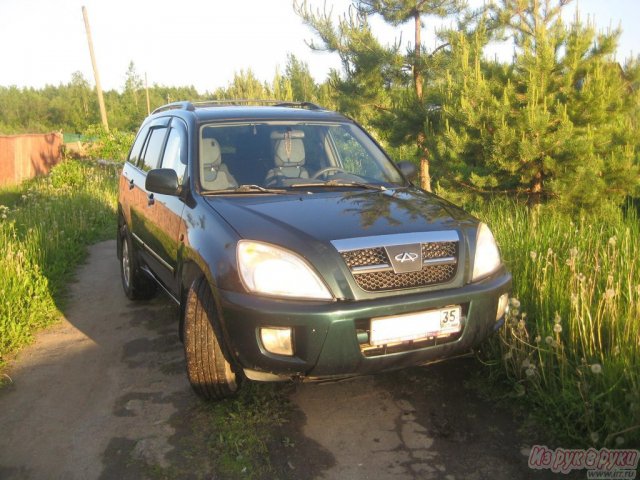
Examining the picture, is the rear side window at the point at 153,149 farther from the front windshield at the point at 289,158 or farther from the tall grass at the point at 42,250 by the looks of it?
the tall grass at the point at 42,250

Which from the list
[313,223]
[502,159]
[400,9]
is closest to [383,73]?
[400,9]

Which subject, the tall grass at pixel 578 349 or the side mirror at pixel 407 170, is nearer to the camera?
the tall grass at pixel 578 349

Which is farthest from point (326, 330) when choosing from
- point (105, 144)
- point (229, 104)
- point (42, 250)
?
point (105, 144)

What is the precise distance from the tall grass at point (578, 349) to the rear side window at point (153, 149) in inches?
117

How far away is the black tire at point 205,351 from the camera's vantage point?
3.15 meters

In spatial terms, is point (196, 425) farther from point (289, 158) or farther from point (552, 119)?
point (552, 119)

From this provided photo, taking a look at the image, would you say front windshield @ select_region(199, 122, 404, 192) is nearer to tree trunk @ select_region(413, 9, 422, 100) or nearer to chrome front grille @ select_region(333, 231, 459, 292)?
chrome front grille @ select_region(333, 231, 459, 292)

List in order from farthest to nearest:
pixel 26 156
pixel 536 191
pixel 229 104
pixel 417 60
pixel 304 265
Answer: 1. pixel 26 156
2. pixel 417 60
3. pixel 536 191
4. pixel 229 104
5. pixel 304 265

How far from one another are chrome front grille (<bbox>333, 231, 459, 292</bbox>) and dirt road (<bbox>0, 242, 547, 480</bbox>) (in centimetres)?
81

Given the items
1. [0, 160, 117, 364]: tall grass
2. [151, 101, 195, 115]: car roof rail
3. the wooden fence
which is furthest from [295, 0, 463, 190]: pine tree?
the wooden fence

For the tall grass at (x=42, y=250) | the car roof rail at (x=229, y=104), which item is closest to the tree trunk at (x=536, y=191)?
the car roof rail at (x=229, y=104)

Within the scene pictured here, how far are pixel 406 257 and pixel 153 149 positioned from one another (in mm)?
3023

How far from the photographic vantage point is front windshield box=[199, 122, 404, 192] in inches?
153

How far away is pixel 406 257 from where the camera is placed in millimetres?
2939
